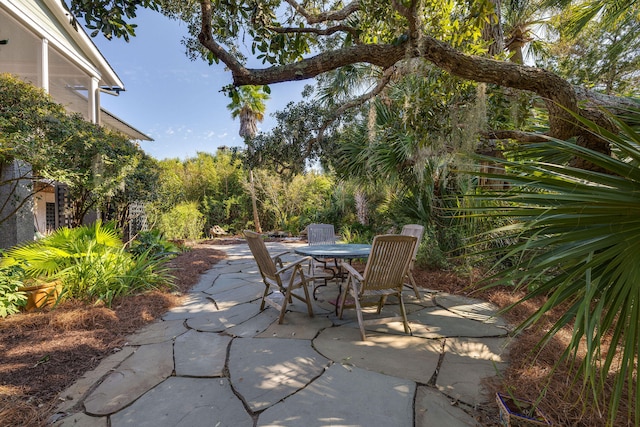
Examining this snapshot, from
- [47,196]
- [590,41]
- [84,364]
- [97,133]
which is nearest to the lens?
[84,364]

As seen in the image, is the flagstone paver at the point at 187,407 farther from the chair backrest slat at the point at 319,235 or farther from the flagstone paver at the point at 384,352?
the chair backrest slat at the point at 319,235

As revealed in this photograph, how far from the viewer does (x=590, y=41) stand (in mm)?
5934

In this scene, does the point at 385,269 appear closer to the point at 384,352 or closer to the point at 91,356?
the point at 384,352

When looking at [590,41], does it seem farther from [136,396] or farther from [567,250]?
[136,396]

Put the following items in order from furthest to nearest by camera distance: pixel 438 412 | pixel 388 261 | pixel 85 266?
pixel 85 266 → pixel 388 261 → pixel 438 412

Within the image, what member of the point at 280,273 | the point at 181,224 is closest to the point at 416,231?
the point at 280,273

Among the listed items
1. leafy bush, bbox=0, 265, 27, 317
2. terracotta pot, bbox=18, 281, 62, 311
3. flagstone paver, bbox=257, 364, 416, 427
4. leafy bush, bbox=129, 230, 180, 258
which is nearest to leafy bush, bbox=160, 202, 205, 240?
leafy bush, bbox=129, 230, 180, 258

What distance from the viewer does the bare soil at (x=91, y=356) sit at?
159cm

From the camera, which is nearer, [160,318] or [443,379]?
[443,379]

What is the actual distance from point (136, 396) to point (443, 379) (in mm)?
1949

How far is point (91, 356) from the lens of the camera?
2.31 meters

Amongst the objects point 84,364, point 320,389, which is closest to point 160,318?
point 84,364

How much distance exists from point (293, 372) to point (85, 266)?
9.63 ft

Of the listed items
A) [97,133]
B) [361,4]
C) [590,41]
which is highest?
[590,41]
